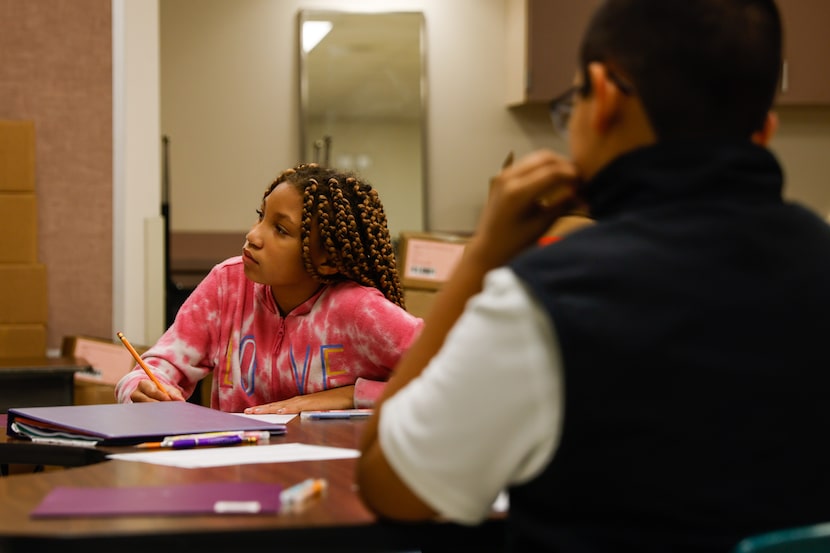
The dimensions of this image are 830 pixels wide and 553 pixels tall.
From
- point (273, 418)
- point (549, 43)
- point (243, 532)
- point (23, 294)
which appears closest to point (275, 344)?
point (273, 418)

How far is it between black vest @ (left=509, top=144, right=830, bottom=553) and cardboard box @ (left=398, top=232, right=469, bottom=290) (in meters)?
2.81

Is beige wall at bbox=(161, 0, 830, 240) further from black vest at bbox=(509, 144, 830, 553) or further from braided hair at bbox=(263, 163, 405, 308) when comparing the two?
black vest at bbox=(509, 144, 830, 553)

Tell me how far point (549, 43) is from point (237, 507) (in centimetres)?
420

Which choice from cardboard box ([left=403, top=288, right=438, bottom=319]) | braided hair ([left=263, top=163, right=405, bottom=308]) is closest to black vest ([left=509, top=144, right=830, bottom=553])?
braided hair ([left=263, top=163, right=405, bottom=308])

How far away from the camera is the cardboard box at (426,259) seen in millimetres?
3688

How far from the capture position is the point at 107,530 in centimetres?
90

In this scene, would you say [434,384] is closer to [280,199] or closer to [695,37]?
[695,37]

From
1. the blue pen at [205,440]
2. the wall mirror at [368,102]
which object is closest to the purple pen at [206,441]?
the blue pen at [205,440]

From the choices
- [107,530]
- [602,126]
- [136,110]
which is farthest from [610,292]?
[136,110]

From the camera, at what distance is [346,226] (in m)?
2.05

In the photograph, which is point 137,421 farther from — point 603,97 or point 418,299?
point 418,299

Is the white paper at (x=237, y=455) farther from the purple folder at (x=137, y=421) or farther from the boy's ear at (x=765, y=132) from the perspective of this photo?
the boy's ear at (x=765, y=132)

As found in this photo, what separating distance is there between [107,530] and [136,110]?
2.92 m

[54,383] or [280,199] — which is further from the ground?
[280,199]
